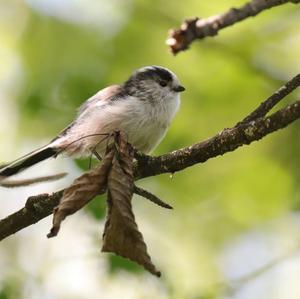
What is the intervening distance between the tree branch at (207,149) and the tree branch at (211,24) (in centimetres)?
100

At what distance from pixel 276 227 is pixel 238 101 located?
1145 millimetres

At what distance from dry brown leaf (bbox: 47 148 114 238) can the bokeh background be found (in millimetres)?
3416

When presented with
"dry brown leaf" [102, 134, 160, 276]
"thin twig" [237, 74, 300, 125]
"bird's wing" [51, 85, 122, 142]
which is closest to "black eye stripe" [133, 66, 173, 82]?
"bird's wing" [51, 85, 122, 142]

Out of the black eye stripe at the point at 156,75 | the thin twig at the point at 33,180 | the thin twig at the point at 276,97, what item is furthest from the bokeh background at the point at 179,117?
the thin twig at the point at 276,97

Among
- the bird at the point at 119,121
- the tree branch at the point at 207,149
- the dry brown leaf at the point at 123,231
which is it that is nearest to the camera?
the dry brown leaf at the point at 123,231

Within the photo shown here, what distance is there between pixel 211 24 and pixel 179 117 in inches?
99.9

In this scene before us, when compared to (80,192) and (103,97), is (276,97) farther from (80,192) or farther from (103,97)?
(103,97)

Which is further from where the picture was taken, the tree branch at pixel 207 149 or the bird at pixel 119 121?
the bird at pixel 119 121

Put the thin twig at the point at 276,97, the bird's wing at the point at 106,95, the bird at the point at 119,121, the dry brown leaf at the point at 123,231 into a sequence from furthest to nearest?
the bird's wing at the point at 106,95, the bird at the point at 119,121, the thin twig at the point at 276,97, the dry brown leaf at the point at 123,231

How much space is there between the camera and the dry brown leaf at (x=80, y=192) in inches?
92.0

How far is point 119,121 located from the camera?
4.72 m

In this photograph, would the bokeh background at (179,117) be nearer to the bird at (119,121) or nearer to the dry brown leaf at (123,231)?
the bird at (119,121)

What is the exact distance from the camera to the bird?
15.2 feet

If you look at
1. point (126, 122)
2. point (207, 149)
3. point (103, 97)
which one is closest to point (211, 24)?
point (126, 122)
